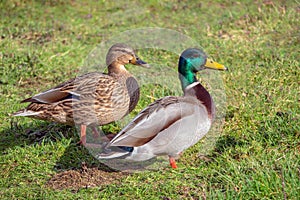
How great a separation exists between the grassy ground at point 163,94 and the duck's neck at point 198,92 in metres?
0.34

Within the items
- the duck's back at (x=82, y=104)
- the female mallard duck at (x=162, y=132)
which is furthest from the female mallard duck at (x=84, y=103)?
the female mallard duck at (x=162, y=132)

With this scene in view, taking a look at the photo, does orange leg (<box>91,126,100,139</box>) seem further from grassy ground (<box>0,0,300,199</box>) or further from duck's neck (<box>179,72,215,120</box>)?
duck's neck (<box>179,72,215,120</box>)

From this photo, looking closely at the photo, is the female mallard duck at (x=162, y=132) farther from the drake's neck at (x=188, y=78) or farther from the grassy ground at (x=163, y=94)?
the drake's neck at (x=188, y=78)

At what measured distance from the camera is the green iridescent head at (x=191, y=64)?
15.5 feet

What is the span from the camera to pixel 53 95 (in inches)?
196

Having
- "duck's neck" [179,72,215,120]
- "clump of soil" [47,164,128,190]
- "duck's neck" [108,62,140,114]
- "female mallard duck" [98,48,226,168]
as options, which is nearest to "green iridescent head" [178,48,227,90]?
"duck's neck" [179,72,215,120]

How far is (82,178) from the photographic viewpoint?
4.39 m

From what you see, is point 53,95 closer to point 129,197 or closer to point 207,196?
point 129,197

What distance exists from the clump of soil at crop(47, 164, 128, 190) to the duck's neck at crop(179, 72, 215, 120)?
0.90 meters

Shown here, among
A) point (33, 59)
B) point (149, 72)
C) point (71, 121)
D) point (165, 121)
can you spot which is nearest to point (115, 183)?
point (165, 121)

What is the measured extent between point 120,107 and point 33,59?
228 centimetres

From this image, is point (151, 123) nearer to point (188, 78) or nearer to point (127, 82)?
point (188, 78)

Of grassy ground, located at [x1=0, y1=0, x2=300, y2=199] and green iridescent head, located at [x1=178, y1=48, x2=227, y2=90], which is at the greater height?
green iridescent head, located at [x1=178, y1=48, x2=227, y2=90]

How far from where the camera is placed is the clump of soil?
4.32 m
